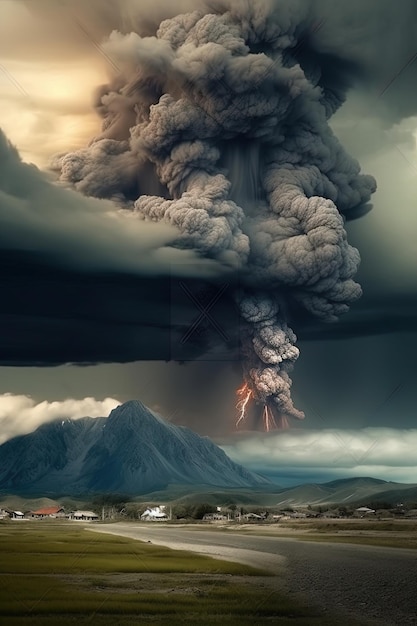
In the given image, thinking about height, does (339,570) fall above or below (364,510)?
below

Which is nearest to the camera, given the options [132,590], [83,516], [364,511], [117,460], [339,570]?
[132,590]

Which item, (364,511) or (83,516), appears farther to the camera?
(83,516)

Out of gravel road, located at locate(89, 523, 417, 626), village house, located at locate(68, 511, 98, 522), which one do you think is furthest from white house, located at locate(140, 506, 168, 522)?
gravel road, located at locate(89, 523, 417, 626)

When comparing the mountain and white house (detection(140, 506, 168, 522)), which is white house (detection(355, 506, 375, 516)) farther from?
white house (detection(140, 506, 168, 522))

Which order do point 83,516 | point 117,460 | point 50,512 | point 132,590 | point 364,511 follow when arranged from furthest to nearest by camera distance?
1. point 117,460
2. point 50,512
3. point 83,516
4. point 364,511
5. point 132,590

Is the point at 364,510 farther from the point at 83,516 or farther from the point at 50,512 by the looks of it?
the point at 50,512

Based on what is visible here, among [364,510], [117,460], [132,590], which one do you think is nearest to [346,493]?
[364,510]
